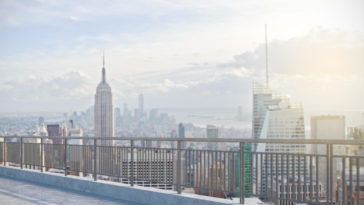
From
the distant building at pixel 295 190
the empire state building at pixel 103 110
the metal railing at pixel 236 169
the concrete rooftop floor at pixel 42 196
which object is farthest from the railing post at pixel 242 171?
the empire state building at pixel 103 110

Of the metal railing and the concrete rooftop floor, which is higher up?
the metal railing

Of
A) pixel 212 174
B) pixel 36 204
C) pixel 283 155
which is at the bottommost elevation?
pixel 36 204

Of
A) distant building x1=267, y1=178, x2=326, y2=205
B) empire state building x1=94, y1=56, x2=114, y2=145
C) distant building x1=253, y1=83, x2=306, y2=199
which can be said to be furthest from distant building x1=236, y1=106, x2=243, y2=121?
distant building x1=267, y1=178, x2=326, y2=205

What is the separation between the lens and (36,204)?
8117 millimetres

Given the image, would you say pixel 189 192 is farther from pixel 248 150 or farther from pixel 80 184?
pixel 80 184

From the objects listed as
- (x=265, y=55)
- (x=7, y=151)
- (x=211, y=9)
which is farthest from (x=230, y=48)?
(x=7, y=151)

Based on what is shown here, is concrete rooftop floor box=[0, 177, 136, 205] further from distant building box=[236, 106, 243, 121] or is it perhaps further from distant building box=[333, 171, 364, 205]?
distant building box=[236, 106, 243, 121]

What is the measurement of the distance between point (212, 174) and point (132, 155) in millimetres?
2323

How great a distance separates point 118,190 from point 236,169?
313cm

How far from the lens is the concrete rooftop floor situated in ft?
27.3

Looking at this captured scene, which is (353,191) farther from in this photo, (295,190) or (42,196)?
(42,196)

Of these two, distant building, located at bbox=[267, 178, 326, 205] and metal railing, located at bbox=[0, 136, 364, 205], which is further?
distant building, located at bbox=[267, 178, 326, 205]

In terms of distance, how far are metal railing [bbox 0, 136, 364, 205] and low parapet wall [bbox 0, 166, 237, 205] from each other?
23cm

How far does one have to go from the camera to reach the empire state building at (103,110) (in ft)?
351
